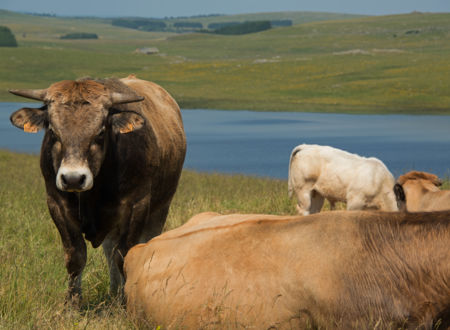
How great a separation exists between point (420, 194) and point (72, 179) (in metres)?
4.75

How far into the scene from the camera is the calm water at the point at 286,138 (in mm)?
30078

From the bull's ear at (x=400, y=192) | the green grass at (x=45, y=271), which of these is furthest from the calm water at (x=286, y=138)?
the bull's ear at (x=400, y=192)

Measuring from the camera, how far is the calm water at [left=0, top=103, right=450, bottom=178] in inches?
1184

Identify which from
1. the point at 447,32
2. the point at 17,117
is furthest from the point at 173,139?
the point at 447,32

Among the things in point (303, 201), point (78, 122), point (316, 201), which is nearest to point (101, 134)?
point (78, 122)

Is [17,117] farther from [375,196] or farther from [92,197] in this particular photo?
[375,196]

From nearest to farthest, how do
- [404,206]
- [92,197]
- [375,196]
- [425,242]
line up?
[425,242], [92,197], [404,206], [375,196]

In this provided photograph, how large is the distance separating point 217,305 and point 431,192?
15.8 ft

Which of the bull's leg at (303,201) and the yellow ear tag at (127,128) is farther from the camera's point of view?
the bull's leg at (303,201)

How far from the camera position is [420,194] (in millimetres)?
8531

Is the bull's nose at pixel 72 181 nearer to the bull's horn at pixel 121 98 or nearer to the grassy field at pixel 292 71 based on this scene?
the bull's horn at pixel 121 98

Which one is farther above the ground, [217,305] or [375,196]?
[217,305]

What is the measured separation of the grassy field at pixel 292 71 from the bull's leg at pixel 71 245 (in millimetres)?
45846

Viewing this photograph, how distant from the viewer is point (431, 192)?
841 cm
